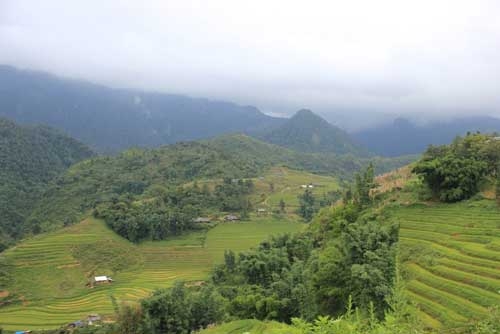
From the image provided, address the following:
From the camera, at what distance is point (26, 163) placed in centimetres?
11975

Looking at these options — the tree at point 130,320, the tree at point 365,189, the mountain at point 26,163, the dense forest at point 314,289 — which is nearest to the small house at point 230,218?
the mountain at point 26,163

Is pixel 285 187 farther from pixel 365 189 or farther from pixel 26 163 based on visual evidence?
pixel 26 163

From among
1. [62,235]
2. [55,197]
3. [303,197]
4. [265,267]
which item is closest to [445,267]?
[265,267]

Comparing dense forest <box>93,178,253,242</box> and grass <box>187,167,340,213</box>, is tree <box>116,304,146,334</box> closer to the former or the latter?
dense forest <box>93,178,253,242</box>

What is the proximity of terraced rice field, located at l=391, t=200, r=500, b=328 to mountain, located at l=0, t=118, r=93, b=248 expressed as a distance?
7432 cm

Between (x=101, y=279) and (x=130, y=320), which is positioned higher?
(x=130, y=320)

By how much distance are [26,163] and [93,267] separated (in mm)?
82691

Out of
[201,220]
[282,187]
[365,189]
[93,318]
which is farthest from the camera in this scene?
[282,187]

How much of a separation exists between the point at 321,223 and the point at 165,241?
36.6 metres

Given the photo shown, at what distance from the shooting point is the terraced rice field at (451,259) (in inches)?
595

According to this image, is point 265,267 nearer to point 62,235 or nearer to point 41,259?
point 41,259

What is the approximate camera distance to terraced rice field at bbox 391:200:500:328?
15.1m

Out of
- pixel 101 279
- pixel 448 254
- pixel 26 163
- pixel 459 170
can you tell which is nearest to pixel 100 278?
pixel 101 279

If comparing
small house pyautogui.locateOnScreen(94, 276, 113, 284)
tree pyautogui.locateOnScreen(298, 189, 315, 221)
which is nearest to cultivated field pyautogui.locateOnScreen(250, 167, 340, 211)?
tree pyautogui.locateOnScreen(298, 189, 315, 221)
